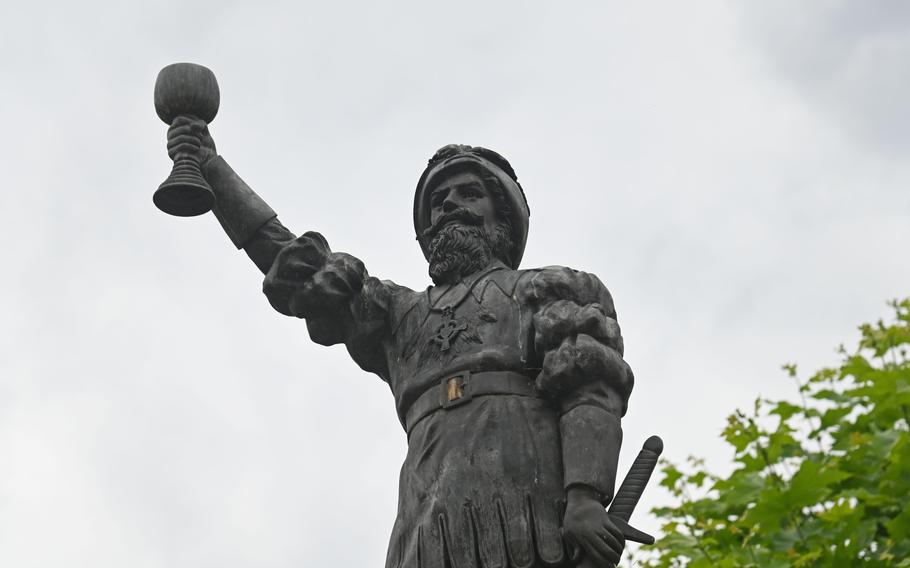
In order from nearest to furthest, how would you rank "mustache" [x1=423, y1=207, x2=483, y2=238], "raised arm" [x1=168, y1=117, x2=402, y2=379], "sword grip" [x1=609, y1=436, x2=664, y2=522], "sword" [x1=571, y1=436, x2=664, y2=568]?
"sword" [x1=571, y1=436, x2=664, y2=568] < "sword grip" [x1=609, y1=436, x2=664, y2=522] < "raised arm" [x1=168, y1=117, x2=402, y2=379] < "mustache" [x1=423, y1=207, x2=483, y2=238]

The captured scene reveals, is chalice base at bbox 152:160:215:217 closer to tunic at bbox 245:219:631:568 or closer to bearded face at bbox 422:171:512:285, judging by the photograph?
tunic at bbox 245:219:631:568

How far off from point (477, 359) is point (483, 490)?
740 mm

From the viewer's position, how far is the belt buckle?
6.93 meters

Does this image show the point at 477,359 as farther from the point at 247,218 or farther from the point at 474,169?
the point at 247,218

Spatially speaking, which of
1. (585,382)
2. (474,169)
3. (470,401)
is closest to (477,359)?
(470,401)

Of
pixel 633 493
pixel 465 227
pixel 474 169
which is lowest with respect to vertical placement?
pixel 633 493

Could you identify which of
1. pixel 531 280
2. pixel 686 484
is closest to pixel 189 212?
pixel 531 280

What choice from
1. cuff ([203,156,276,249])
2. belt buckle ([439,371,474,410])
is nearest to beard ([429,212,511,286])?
belt buckle ([439,371,474,410])

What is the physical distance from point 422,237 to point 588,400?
172 cm

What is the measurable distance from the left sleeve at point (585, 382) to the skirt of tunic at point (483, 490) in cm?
13

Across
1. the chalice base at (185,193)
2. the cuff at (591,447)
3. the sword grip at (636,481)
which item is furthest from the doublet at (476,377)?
the chalice base at (185,193)

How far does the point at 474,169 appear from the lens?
26.2 ft

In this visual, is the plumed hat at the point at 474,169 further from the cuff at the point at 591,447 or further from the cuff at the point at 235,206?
the cuff at the point at 591,447

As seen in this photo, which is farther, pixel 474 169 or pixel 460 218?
pixel 474 169
